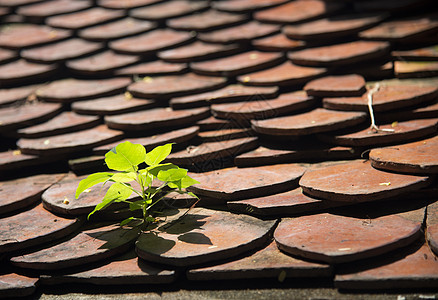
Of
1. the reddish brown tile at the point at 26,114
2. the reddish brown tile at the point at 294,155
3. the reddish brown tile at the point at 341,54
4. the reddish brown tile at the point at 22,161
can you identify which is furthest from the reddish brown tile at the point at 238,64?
the reddish brown tile at the point at 22,161

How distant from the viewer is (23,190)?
2.94 m

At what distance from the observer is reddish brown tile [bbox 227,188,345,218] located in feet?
8.21

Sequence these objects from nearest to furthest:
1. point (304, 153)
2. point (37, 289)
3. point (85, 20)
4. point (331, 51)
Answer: point (37, 289)
point (304, 153)
point (331, 51)
point (85, 20)

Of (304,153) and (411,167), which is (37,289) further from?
(411,167)

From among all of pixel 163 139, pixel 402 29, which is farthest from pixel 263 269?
pixel 402 29

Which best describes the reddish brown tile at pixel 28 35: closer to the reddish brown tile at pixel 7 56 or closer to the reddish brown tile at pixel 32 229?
Answer: the reddish brown tile at pixel 7 56

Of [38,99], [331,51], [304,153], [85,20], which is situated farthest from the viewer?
[85,20]

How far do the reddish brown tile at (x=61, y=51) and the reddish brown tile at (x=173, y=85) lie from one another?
0.57 metres

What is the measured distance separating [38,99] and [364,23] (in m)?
2.27

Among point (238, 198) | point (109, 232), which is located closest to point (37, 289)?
point (109, 232)

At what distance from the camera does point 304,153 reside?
9.46ft

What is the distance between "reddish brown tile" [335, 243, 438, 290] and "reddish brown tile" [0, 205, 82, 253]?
1.34m

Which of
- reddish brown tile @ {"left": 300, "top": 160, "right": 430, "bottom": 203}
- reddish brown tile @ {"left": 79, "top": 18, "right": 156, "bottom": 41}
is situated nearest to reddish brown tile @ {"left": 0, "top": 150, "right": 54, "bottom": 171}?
reddish brown tile @ {"left": 79, "top": 18, "right": 156, "bottom": 41}

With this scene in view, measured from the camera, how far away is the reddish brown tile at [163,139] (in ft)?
9.68
